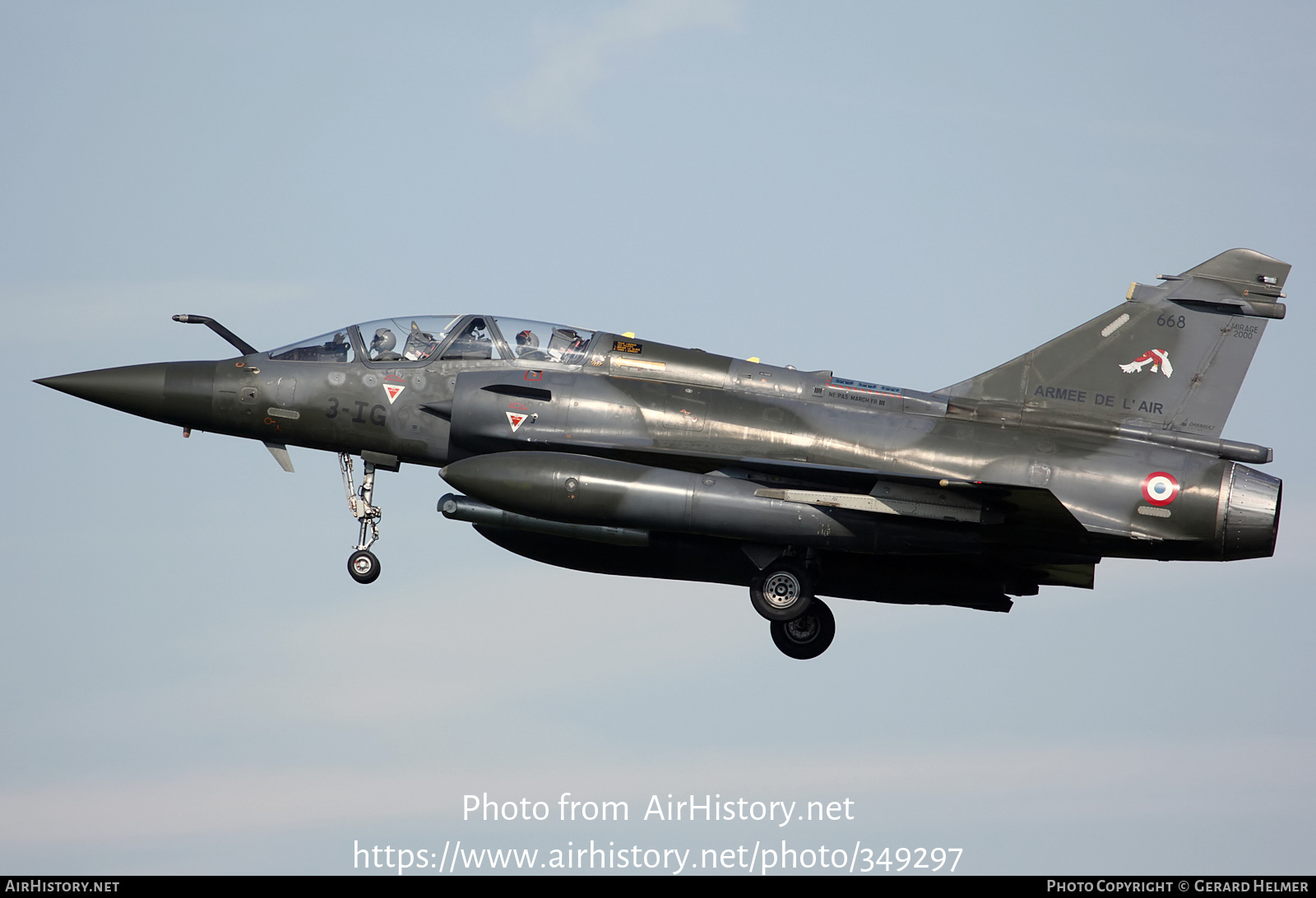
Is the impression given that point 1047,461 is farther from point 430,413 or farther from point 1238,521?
point 430,413

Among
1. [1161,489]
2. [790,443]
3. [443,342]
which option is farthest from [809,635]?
[443,342]

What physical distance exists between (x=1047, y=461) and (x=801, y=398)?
2.98 metres

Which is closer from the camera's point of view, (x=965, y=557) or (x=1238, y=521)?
(x=1238, y=521)

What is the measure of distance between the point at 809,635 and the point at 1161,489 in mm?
4630

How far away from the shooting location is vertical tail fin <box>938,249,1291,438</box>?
17516mm

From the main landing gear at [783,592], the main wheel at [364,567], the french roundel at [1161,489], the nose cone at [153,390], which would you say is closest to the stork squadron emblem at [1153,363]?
the french roundel at [1161,489]

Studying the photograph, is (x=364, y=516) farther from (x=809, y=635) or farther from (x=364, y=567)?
(x=809, y=635)

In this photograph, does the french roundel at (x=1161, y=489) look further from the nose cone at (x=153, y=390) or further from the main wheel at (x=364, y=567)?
the nose cone at (x=153, y=390)

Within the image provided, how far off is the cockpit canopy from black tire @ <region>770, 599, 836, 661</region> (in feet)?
14.0

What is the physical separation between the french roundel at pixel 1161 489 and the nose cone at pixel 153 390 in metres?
11.2

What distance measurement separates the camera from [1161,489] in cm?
1630

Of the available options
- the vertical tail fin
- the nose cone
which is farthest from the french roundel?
the nose cone

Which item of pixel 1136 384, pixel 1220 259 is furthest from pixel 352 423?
pixel 1220 259

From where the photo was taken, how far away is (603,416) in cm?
1736
